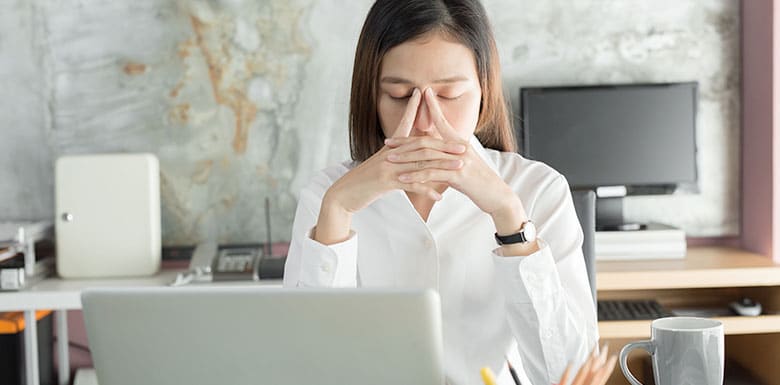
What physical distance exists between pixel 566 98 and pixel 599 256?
21.2 inches

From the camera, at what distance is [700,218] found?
318 centimetres

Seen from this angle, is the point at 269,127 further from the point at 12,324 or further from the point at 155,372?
the point at 155,372

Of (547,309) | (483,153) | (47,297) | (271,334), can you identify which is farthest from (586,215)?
(47,297)

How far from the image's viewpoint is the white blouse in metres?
1.22

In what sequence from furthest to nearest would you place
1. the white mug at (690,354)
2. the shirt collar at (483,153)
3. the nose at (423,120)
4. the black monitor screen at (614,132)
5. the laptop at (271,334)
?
the black monitor screen at (614,132) → the shirt collar at (483,153) → the nose at (423,120) → the white mug at (690,354) → the laptop at (271,334)

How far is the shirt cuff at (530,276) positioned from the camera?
3.88ft

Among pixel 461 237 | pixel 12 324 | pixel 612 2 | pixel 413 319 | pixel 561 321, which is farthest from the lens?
pixel 612 2

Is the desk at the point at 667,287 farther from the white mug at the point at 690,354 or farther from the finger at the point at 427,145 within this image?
the white mug at the point at 690,354

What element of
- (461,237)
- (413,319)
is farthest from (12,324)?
(413,319)

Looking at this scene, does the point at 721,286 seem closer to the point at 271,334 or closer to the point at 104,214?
the point at 104,214

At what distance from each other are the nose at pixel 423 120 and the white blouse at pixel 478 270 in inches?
6.2

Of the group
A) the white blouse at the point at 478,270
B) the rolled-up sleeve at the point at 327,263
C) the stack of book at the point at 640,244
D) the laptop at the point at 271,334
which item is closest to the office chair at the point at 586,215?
the white blouse at the point at 478,270

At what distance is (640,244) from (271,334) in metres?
2.32

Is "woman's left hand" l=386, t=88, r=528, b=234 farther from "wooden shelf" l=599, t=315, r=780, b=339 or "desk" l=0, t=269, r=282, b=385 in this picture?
"wooden shelf" l=599, t=315, r=780, b=339
